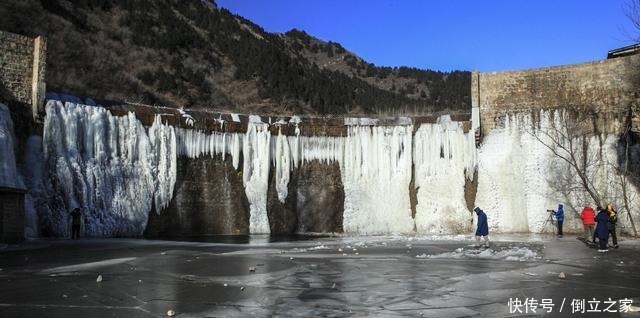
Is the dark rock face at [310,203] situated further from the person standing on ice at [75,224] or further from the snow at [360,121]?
the person standing on ice at [75,224]

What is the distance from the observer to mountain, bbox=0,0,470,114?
4516 cm

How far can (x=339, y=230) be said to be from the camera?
31922mm

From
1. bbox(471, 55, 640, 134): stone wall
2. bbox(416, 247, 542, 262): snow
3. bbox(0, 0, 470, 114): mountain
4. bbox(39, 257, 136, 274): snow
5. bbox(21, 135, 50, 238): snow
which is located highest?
bbox(0, 0, 470, 114): mountain

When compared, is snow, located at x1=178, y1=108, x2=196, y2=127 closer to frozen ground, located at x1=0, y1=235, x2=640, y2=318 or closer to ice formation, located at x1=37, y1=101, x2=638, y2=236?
ice formation, located at x1=37, y1=101, x2=638, y2=236

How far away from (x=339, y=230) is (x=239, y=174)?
569 centimetres

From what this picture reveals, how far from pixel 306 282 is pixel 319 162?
22.0 m

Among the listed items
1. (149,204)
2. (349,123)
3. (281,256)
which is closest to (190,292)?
(281,256)

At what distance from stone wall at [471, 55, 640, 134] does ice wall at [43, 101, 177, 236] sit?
47.9 feet

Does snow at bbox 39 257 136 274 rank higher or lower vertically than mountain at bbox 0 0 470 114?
lower

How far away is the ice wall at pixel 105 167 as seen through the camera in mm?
24672

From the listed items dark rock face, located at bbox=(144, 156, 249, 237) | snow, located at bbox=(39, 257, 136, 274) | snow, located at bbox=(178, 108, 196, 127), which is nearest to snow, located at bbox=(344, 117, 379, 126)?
dark rock face, located at bbox=(144, 156, 249, 237)

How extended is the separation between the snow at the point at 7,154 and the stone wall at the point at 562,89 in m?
19.4

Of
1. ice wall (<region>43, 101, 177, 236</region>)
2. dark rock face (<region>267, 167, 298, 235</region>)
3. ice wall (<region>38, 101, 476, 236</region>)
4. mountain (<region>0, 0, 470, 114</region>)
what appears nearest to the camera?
ice wall (<region>43, 101, 177, 236</region>)

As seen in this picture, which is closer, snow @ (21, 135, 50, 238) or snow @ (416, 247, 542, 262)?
snow @ (416, 247, 542, 262)
